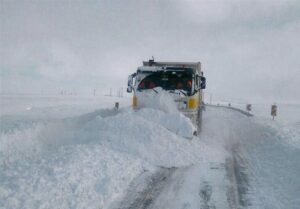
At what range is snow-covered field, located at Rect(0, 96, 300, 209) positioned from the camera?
7570mm

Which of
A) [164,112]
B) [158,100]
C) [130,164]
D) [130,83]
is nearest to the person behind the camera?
[130,164]

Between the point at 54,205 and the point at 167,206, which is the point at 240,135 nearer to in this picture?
the point at 167,206

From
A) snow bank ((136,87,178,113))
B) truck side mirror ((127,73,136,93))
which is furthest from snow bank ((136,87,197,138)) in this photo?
truck side mirror ((127,73,136,93))

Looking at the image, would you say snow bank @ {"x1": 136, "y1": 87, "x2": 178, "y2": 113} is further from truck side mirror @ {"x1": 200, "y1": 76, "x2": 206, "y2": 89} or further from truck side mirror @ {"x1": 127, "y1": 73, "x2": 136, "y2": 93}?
truck side mirror @ {"x1": 200, "y1": 76, "x2": 206, "y2": 89}

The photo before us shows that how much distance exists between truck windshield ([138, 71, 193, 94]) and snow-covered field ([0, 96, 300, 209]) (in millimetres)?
1586

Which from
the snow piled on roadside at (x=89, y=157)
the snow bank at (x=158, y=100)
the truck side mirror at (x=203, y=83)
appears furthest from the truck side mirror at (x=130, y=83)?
the truck side mirror at (x=203, y=83)

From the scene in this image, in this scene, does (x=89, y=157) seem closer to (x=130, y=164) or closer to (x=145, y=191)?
(x=130, y=164)

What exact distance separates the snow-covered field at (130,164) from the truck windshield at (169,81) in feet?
5.20

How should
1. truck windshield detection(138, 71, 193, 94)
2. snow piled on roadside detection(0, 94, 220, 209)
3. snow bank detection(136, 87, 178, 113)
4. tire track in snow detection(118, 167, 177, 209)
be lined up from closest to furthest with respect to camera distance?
snow piled on roadside detection(0, 94, 220, 209)
tire track in snow detection(118, 167, 177, 209)
snow bank detection(136, 87, 178, 113)
truck windshield detection(138, 71, 193, 94)

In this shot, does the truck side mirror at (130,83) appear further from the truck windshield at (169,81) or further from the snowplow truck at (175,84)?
the truck windshield at (169,81)

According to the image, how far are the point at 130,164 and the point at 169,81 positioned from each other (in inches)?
259

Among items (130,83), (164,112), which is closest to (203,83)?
(164,112)

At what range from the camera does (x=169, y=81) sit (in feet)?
52.2

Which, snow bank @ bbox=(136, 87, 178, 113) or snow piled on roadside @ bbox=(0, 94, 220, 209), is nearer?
snow piled on roadside @ bbox=(0, 94, 220, 209)
